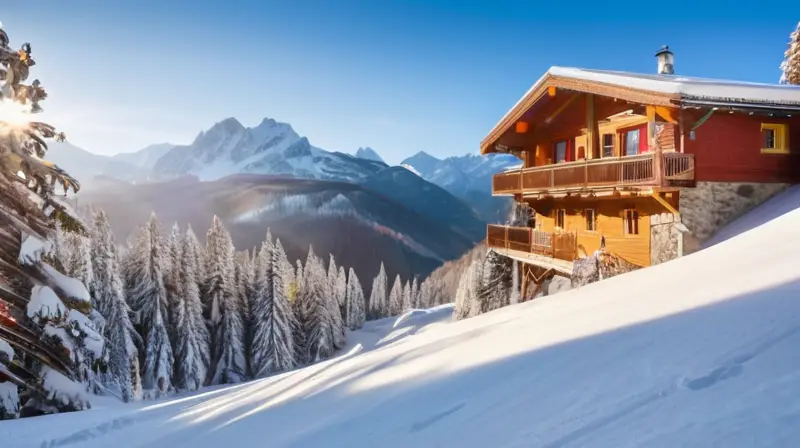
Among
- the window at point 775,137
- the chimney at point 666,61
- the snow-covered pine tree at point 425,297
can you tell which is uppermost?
the chimney at point 666,61

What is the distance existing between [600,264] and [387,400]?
1159 cm

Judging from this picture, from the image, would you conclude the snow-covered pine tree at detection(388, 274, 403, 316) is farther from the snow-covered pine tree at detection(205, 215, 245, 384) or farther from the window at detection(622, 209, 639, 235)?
the window at detection(622, 209, 639, 235)

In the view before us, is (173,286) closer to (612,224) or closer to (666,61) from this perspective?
(612,224)

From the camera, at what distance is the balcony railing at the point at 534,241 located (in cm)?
1791

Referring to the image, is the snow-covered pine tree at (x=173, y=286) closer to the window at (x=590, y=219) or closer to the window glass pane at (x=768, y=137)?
the window at (x=590, y=219)

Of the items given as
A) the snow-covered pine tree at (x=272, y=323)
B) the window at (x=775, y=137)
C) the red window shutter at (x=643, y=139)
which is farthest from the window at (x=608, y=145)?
the snow-covered pine tree at (x=272, y=323)

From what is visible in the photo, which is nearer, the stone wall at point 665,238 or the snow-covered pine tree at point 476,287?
the stone wall at point 665,238

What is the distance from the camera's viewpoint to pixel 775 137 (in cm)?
1530

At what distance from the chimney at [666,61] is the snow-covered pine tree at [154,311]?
35133mm

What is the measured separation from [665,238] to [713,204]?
1845 millimetres

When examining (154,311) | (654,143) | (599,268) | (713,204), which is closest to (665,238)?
(713,204)

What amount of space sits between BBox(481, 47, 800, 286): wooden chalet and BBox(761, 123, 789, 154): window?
1.4 inches

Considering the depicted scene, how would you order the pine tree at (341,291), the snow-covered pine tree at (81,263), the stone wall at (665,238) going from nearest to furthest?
the stone wall at (665,238), the snow-covered pine tree at (81,263), the pine tree at (341,291)

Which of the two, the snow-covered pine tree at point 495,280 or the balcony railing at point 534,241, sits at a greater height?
the balcony railing at point 534,241
